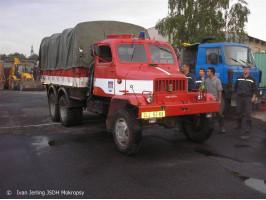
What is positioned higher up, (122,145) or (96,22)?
(96,22)

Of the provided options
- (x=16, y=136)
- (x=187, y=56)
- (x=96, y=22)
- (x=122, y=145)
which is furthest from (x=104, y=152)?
(x=187, y=56)

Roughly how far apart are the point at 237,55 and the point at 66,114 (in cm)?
663

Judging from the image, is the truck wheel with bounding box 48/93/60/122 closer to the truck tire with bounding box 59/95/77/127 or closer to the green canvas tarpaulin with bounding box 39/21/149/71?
the truck tire with bounding box 59/95/77/127

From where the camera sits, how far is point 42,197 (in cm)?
370

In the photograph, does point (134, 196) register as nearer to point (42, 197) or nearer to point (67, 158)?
point (42, 197)

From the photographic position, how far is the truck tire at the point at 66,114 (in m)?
8.16

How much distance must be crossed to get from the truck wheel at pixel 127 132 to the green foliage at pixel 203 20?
1531cm

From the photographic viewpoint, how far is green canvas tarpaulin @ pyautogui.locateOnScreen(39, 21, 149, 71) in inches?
299

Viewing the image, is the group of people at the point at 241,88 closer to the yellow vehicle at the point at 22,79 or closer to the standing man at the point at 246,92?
the standing man at the point at 246,92

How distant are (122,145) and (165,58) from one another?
8.40 ft

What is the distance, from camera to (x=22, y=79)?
27.9 metres

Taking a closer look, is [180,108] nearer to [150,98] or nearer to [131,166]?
[150,98]

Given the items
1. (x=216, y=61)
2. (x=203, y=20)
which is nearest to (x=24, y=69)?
(x=203, y=20)

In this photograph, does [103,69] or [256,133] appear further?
[256,133]
